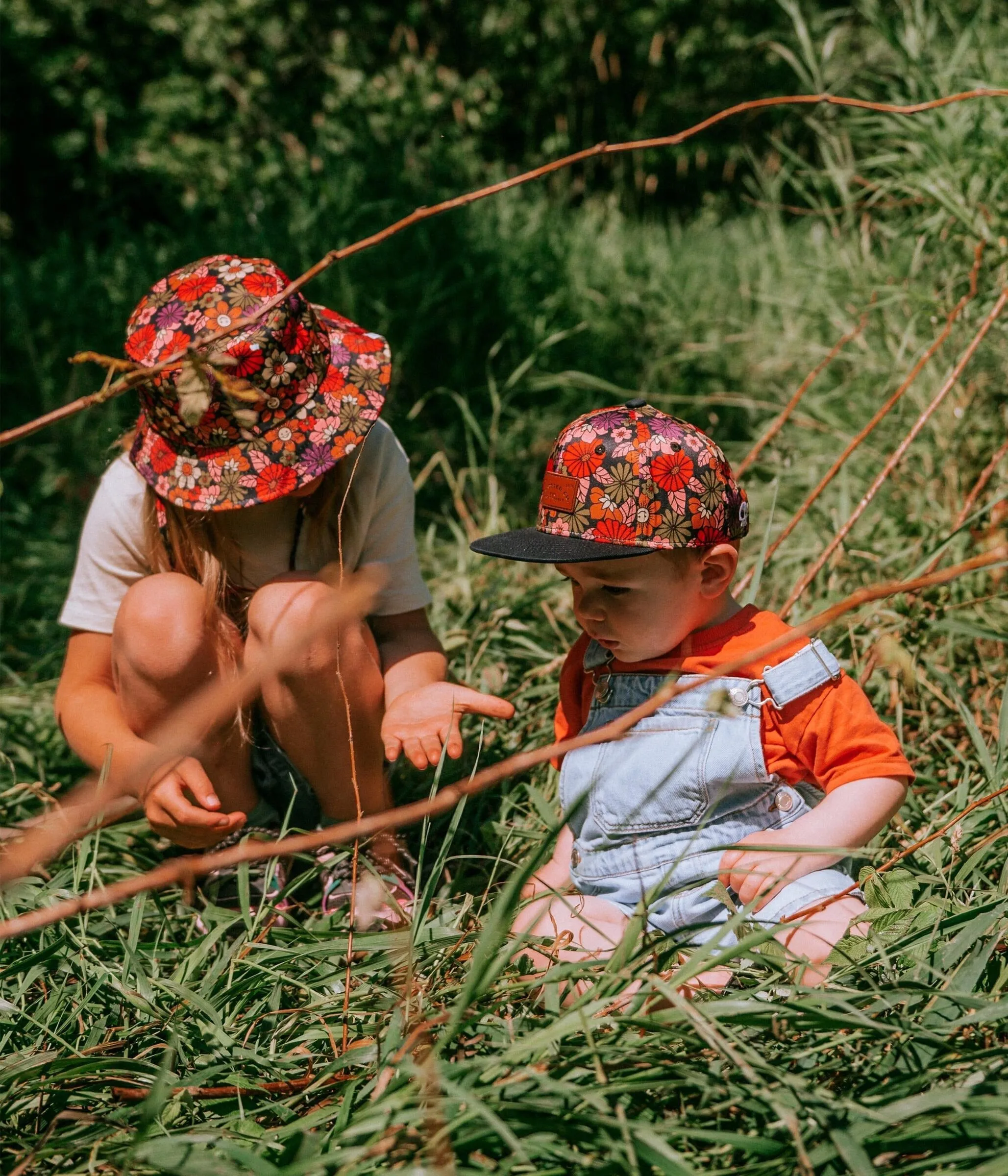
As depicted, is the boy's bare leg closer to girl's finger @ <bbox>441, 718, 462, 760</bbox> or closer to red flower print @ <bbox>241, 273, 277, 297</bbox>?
girl's finger @ <bbox>441, 718, 462, 760</bbox>

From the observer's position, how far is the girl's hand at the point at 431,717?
1.50m

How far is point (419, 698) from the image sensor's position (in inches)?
64.9

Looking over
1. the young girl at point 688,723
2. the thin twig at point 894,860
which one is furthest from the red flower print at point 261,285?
the thin twig at point 894,860

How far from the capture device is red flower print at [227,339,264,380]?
150cm

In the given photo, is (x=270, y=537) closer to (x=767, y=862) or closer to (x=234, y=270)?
(x=234, y=270)

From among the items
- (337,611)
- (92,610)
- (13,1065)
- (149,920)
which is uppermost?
(337,611)

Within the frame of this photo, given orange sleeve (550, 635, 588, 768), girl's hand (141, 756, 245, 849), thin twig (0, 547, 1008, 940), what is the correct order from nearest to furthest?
thin twig (0, 547, 1008, 940), girl's hand (141, 756, 245, 849), orange sleeve (550, 635, 588, 768)

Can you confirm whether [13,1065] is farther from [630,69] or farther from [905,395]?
[630,69]

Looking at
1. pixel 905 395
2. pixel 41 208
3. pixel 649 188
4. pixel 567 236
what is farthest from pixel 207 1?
pixel 905 395

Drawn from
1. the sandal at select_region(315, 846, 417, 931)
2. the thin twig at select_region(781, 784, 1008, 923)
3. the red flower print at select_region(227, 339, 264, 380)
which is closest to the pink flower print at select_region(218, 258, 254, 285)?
the red flower print at select_region(227, 339, 264, 380)

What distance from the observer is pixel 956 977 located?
1229 millimetres

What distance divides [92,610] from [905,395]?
1.83m

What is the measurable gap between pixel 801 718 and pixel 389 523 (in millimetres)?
747

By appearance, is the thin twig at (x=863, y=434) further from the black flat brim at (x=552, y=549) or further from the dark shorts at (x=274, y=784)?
the dark shorts at (x=274, y=784)
